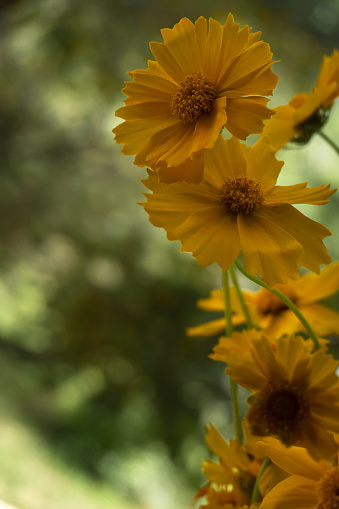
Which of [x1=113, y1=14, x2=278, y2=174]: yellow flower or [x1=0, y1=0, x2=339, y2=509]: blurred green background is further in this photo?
[x1=0, y1=0, x2=339, y2=509]: blurred green background

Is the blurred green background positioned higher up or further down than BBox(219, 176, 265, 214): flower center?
higher up

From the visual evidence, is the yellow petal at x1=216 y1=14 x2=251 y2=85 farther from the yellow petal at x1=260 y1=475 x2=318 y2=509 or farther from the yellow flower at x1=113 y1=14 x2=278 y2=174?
the yellow petal at x1=260 y1=475 x2=318 y2=509

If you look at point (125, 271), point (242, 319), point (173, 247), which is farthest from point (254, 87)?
point (125, 271)

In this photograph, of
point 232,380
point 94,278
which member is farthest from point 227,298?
point 94,278

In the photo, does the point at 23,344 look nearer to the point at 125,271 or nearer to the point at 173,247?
the point at 125,271

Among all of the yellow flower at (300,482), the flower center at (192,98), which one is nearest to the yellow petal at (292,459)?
the yellow flower at (300,482)

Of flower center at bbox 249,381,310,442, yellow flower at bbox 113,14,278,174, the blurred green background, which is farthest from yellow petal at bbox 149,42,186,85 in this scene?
the blurred green background
